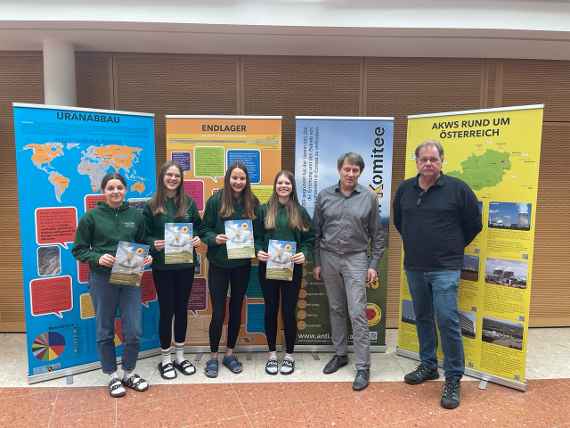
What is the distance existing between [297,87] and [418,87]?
1350mm

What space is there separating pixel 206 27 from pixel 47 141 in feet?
5.47

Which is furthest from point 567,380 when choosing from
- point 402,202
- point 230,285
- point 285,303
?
point 230,285

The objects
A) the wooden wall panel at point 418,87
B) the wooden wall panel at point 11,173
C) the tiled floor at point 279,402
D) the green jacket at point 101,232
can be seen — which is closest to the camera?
the tiled floor at point 279,402

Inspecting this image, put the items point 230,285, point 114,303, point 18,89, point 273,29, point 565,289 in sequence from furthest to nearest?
point 565,289, point 18,89, point 273,29, point 230,285, point 114,303

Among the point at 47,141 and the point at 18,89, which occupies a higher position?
the point at 18,89

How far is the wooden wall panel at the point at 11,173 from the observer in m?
4.09

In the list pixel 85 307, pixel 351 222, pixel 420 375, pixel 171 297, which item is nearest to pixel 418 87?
pixel 351 222

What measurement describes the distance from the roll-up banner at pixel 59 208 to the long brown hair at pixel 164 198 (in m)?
0.52

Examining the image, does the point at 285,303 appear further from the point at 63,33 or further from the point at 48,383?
the point at 63,33

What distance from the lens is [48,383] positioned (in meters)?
3.09

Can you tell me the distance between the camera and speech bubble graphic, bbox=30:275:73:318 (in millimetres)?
3041

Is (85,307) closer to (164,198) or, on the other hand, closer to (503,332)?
(164,198)

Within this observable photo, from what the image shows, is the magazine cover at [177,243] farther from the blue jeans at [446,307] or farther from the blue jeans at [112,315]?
the blue jeans at [446,307]

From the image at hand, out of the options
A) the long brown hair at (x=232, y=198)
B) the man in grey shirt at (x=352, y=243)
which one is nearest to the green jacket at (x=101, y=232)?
the long brown hair at (x=232, y=198)
